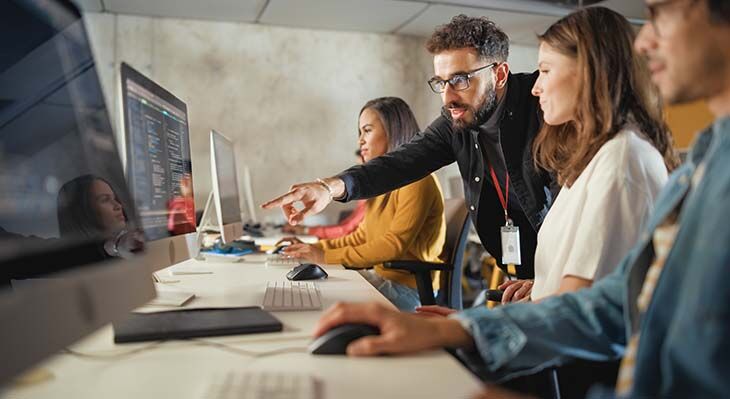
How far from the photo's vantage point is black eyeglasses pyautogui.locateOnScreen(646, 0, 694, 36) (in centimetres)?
68

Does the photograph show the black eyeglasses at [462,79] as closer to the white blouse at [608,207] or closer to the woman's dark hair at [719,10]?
the white blouse at [608,207]

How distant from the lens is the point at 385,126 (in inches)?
104

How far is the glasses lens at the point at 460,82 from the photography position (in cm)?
208

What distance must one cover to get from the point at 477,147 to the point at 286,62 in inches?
129

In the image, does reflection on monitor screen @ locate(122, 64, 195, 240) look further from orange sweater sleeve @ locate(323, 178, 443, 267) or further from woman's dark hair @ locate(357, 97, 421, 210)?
woman's dark hair @ locate(357, 97, 421, 210)

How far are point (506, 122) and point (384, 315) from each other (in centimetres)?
134

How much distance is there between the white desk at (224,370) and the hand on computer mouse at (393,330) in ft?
0.04

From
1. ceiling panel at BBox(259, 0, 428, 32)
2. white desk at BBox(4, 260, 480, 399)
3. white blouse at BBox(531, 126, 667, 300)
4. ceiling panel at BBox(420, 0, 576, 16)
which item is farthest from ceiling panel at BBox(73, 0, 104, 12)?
white blouse at BBox(531, 126, 667, 300)

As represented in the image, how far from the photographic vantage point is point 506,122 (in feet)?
6.37

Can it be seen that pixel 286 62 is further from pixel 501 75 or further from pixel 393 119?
pixel 501 75

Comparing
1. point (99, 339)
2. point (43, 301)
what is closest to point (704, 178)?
point (43, 301)

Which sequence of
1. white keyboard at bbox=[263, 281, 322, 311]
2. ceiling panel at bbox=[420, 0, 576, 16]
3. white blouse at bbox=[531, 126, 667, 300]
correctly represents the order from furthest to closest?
ceiling panel at bbox=[420, 0, 576, 16], white keyboard at bbox=[263, 281, 322, 311], white blouse at bbox=[531, 126, 667, 300]

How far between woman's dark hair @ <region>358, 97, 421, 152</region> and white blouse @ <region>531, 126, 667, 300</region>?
5.17 feet

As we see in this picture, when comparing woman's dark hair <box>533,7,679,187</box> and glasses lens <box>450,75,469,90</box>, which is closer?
woman's dark hair <box>533,7,679,187</box>
